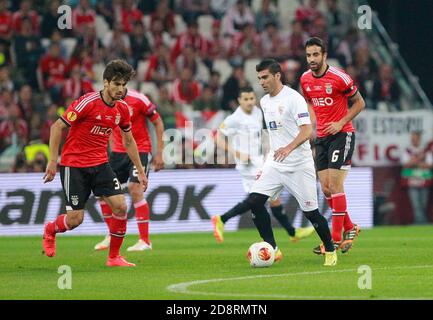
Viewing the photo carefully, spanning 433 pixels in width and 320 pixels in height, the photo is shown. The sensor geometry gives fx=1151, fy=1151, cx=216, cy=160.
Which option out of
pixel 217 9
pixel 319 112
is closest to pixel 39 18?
pixel 217 9

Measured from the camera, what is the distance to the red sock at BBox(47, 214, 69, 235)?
1266 cm

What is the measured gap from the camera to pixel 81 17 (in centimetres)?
2350

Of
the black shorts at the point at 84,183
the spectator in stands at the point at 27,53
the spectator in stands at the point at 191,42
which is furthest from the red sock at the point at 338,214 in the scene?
the spectator in stands at the point at 191,42

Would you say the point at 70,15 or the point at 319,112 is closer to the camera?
the point at 319,112

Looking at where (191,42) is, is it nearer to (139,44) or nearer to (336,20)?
(139,44)

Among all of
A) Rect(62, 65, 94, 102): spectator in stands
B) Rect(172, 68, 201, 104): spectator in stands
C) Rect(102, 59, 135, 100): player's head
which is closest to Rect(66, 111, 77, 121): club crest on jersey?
Rect(102, 59, 135, 100): player's head

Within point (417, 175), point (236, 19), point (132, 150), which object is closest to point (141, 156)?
point (132, 150)

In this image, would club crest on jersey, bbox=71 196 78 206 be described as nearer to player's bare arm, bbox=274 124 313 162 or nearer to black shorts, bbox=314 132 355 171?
player's bare arm, bbox=274 124 313 162

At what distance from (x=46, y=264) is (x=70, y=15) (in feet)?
35.1

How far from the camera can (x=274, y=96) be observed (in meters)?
12.6
